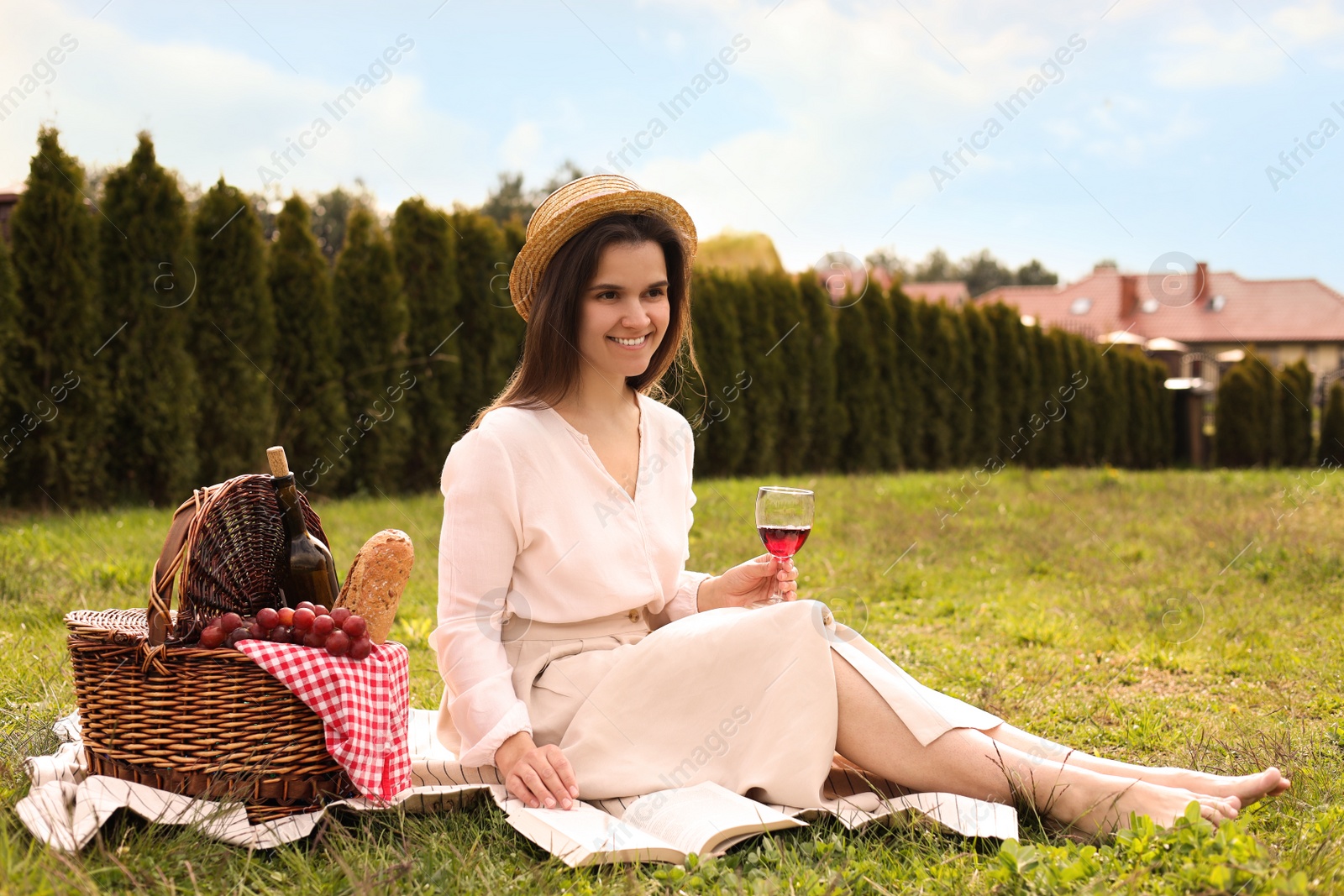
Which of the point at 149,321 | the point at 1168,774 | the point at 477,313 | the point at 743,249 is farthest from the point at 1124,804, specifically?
the point at 743,249

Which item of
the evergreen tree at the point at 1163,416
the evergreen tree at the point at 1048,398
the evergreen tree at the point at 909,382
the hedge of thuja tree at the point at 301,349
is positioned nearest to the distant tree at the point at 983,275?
the evergreen tree at the point at 1163,416

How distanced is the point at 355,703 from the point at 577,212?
135cm

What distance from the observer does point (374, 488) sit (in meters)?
9.73

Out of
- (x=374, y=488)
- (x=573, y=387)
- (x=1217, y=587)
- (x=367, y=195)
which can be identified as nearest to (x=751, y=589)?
(x=573, y=387)

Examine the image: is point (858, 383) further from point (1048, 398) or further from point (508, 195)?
point (508, 195)

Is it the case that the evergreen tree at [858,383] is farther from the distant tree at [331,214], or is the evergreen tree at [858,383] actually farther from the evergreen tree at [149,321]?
the distant tree at [331,214]

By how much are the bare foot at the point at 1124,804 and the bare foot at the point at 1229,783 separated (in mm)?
19

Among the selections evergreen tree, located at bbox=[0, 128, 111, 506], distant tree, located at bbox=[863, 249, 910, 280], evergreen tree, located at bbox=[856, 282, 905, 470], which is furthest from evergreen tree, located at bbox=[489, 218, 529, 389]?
distant tree, located at bbox=[863, 249, 910, 280]

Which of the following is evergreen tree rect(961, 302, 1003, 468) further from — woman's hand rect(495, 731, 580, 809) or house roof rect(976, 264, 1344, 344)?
house roof rect(976, 264, 1344, 344)

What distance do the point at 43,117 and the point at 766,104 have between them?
17.9 ft

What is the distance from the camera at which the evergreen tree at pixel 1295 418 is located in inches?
741

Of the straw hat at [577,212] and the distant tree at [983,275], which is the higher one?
the distant tree at [983,275]

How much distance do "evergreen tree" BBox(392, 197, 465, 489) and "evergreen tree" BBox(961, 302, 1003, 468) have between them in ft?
27.7

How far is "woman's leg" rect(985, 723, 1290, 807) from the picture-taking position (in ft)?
7.54
